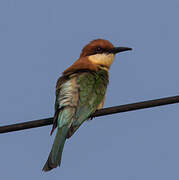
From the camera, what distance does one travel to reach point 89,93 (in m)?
3.81

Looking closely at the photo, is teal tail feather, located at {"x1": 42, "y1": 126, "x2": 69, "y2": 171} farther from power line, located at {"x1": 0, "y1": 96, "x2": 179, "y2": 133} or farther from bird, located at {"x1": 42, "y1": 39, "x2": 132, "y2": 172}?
power line, located at {"x1": 0, "y1": 96, "x2": 179, "y2": 133}

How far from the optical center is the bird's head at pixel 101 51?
4727mm

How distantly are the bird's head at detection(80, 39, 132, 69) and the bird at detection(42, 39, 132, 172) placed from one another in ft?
0.52

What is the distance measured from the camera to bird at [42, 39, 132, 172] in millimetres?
3471

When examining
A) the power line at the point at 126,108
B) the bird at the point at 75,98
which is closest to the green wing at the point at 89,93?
the bird at the point at 75,98

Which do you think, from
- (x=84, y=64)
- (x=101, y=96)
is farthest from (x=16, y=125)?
(x=84, y=64)

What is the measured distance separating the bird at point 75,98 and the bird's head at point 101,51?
0.16m

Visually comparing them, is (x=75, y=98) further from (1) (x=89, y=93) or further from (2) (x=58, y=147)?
(2) (x=58, y=147)

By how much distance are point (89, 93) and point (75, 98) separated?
21cm

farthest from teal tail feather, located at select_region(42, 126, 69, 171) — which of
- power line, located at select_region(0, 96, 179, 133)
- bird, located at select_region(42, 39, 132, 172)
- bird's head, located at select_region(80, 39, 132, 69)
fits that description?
bird's head, located at select_region(80, 39, 132, 69)

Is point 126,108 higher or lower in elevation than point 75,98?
higher

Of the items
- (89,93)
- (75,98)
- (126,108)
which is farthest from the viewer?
(89,93)

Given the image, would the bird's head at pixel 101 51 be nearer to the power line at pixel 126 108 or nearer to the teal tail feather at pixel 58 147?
the teal tail feather at pixel 58 147

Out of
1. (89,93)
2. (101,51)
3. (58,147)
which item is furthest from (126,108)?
(101,51)
